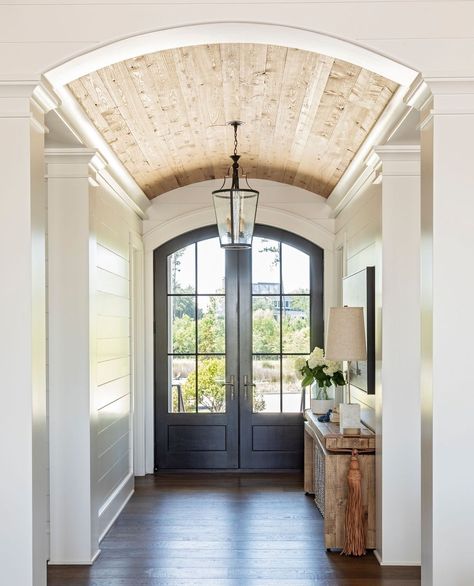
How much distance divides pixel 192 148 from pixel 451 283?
3.58 m

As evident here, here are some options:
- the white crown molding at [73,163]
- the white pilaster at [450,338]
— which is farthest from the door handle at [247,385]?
the white pilaster at [450,338]

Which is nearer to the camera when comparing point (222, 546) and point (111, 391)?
point (222, 546)

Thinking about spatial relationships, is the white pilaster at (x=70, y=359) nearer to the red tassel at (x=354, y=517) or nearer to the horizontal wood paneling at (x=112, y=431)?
the horizontal wood paneling at (x=112, y=431)

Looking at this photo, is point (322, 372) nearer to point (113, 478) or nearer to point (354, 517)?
point (354, 517)

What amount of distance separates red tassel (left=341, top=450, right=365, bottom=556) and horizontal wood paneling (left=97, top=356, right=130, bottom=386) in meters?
1.81

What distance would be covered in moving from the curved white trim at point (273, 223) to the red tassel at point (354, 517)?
3.35 meters

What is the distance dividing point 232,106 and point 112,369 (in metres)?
2.21

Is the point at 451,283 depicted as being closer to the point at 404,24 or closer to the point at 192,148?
the point at 404,24

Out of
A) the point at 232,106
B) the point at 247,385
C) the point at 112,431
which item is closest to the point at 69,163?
the point at 232,106

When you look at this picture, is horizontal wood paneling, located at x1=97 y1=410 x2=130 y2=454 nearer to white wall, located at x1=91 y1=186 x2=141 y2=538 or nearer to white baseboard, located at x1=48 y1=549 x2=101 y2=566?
white wall, located at x1=91 y1=186 x2=141 y2=538

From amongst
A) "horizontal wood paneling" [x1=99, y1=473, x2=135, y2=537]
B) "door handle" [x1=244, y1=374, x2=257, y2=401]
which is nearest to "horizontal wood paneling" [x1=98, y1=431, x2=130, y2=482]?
"horizontal wood paneling" [x1=99, y1=473, x2=135, y2=537]

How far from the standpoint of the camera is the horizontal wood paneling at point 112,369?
5344 mm

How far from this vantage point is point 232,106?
505 centimetres

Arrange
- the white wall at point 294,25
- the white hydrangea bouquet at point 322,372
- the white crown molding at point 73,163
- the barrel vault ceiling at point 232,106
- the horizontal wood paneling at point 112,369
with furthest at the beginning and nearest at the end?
the white hydrangea bouquet at point 322,372, the horizontal wood paneling at point 112,369, the white crown molding at point 73,163, the barrel vault ceiling at point 232,106, the white wall at point 294,25
